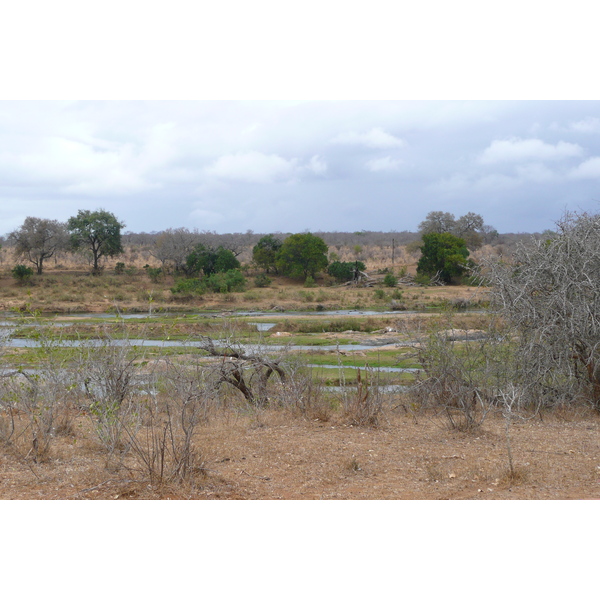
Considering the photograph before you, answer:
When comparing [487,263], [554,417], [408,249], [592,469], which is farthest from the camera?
[408,249]

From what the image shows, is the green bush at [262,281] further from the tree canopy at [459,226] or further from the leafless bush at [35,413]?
the leafless bush at [35,413]

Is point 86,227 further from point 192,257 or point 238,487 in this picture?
point 238,487

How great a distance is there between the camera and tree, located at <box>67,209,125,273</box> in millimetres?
55312

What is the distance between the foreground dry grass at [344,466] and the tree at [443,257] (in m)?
40.2

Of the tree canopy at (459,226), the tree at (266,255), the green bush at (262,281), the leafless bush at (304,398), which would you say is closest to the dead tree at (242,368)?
the leafless bush at (304,398)

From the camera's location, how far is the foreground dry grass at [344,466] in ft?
18.0

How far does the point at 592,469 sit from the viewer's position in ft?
19.9

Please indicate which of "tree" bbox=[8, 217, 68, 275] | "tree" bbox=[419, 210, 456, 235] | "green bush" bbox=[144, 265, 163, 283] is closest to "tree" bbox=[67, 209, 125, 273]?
"tree" bbox=[8, 217, 68, 275]

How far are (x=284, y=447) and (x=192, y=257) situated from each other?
46.7m

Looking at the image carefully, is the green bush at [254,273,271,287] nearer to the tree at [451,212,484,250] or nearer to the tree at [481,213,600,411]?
the tree at [451,212,484,250]

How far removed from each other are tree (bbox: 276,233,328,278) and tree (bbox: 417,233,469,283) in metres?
8.72

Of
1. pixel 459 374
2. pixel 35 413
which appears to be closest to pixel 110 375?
pixel 35 413

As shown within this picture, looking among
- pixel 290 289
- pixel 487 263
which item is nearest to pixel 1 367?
pixel 487 263

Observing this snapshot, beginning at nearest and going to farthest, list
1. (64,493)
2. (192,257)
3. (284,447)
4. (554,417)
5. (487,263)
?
1. (64,493)
2. (284,447)
3. (554,417)
4. (487,263)
5. (192,257)
